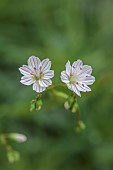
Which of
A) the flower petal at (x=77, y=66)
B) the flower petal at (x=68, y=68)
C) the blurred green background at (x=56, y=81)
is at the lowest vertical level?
the flower petal at (x=68, y=68)

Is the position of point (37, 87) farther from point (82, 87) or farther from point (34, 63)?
point (82, 87)

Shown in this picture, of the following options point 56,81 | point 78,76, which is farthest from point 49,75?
point 56,81

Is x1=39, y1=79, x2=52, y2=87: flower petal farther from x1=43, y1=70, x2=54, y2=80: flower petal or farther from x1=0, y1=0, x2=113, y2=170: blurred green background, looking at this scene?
x1=0, y1=0, x2=113, y2=170: blurred green background

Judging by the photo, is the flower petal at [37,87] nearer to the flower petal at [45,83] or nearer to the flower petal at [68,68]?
the flower petal at [45,83]

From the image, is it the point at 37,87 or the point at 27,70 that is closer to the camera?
the point at 37,87

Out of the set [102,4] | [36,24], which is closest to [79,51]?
[36,24]

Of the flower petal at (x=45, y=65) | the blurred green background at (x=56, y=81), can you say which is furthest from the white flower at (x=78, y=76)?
the blurred green background at (x=56, y=81)

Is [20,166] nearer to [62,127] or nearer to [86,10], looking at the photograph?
[62,127]
